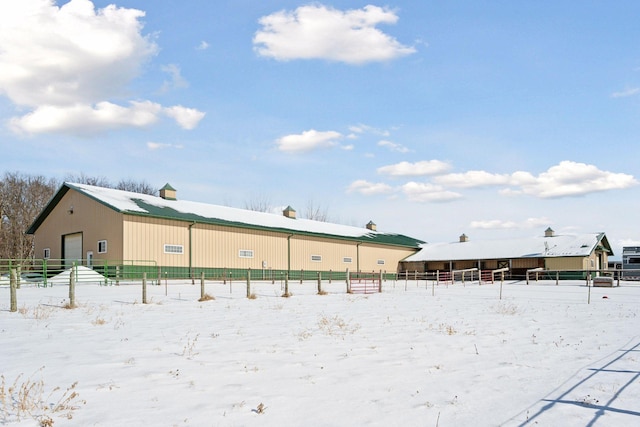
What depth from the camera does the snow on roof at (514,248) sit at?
5072 cm

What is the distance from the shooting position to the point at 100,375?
9.55 m

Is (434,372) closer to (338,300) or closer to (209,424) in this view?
(209,424)

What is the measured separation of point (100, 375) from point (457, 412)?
6051mm

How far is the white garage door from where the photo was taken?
38.2m

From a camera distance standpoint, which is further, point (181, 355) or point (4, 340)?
point (4, 340)

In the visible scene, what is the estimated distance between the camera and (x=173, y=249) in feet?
120

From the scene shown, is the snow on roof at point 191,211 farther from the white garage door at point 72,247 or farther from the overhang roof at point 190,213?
the white garage door at point 72,247

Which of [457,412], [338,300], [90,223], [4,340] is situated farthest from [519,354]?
[90,223]

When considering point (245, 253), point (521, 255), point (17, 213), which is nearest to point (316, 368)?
point (245, 253)

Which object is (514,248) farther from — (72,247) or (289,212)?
(72,247)

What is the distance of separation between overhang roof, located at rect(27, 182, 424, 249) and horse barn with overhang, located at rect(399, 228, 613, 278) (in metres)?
7.21

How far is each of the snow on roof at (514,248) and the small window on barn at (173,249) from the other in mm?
29149

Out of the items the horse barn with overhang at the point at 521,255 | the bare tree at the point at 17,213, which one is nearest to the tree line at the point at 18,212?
the bare tree at the point at 17,213

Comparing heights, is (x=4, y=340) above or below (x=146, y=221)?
below
